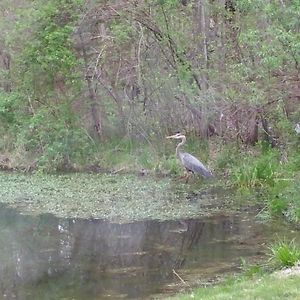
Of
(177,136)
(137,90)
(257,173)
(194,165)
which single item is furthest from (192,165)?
(137,90)

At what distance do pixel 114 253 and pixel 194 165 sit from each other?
19.7 feet

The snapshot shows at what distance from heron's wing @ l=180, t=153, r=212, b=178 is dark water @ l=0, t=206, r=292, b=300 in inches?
142

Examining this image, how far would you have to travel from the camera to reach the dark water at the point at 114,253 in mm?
9875

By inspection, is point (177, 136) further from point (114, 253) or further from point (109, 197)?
point (114, 253)

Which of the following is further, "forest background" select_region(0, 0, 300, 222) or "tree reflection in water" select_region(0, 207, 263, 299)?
"forest background" select_region(0, 0, 300, 222)

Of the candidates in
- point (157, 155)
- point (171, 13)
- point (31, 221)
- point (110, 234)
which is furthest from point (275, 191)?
point (171, 13)

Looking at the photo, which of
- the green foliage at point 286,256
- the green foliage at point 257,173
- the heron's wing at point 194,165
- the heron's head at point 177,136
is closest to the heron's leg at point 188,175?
the heron's wing at point 194,165

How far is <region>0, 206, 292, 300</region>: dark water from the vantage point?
9.88m

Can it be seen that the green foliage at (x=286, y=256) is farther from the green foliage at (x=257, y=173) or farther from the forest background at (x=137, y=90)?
the forest background at (x=137, y=90)

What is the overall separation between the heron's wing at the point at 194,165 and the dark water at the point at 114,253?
3.60 metres

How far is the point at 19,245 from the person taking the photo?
41.2ft

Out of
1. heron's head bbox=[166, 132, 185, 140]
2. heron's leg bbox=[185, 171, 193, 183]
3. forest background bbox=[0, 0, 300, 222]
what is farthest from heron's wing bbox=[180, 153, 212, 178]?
heron's head bbox=[166, 132, 185, 140]

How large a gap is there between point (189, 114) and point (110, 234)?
790cm

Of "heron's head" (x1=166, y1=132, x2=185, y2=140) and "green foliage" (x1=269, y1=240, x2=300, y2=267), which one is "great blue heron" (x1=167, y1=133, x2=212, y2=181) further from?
"green foliage" (x1=269, y1=240, x2=300, y2=267)
